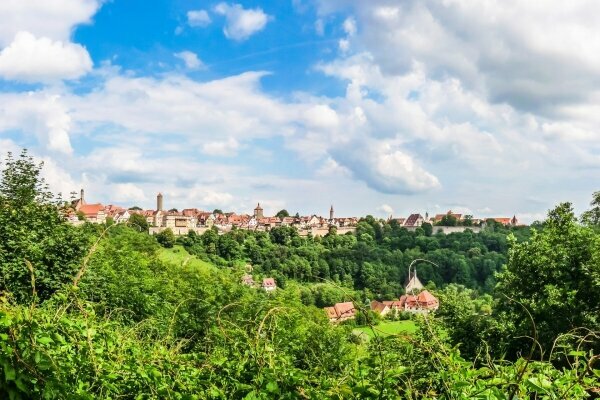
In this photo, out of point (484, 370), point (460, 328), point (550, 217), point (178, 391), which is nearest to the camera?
point (484, 370)

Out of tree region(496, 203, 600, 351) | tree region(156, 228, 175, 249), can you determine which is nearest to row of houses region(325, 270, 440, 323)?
tree region(496, 203, 600, 351)

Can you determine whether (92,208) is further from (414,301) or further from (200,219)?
(414,301)

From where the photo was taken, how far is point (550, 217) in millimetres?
19594

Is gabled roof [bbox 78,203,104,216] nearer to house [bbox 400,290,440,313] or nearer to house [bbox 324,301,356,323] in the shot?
house [bbox 324,301,356,323]

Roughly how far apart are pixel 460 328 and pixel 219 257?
87.3 meters

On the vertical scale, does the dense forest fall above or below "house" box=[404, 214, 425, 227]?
below

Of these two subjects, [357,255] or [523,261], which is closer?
[523,261]

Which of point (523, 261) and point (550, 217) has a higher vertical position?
point (550, 217)

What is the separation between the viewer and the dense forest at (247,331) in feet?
10.0

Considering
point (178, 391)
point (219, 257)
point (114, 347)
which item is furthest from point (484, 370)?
point (219, 257)

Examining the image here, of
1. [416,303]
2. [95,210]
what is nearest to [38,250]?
[416,303]

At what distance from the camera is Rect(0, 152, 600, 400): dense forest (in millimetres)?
3061

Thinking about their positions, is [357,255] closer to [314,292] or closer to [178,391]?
[314,292]

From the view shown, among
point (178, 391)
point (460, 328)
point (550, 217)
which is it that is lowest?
point (460, 328)
